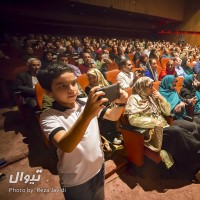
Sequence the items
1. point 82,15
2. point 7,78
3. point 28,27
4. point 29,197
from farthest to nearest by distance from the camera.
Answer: point 82,15
point 28,27
point 7,78
point 29,197

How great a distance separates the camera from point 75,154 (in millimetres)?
726

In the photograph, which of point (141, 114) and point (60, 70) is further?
point (141, 114)

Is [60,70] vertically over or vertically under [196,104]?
over

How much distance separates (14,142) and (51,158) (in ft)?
1.83

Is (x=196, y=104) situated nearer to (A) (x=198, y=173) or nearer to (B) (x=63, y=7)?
(A) (x=198, y=173)

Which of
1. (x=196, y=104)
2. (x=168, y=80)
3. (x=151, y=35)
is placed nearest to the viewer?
(x=168, y=80)

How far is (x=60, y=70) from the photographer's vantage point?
690mm

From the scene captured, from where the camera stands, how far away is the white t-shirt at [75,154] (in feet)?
2.31

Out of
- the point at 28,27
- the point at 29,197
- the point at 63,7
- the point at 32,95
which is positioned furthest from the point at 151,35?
the point at 29,197

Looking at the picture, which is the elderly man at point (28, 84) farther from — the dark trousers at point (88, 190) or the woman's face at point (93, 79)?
the dark trousers at point (88, 190)

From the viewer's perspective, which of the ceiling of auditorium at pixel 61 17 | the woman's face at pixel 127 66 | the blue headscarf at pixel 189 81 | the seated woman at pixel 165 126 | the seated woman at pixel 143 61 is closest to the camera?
the seated woman at pixel 165 126

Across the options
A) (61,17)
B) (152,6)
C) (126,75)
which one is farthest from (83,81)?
(152,6)

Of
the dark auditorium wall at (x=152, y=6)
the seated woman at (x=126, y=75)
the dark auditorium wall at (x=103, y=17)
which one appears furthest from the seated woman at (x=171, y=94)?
the dark auditorium wall at (x=152, y=6)

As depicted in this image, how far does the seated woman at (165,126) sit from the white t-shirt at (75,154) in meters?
0.84
